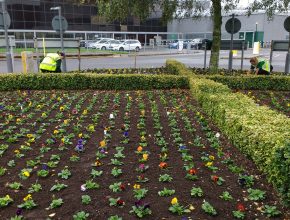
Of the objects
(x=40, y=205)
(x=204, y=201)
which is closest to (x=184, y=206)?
(x=204, y=201)

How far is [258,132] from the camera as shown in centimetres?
439

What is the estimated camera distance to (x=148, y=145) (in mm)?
5418

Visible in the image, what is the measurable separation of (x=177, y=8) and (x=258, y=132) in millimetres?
9252

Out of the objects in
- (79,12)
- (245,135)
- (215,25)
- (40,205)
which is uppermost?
(79,12)

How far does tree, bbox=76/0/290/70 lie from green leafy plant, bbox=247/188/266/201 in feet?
26.5

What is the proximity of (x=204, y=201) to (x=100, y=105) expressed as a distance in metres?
5.15

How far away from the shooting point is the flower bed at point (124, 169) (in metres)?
3.53

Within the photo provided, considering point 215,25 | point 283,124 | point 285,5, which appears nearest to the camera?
point 283,124

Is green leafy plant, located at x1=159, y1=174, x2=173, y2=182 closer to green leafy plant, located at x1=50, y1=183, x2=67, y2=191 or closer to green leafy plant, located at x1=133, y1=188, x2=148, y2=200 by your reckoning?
green leafy plant, located at x1=133, y1=188, x2=148, y2=200

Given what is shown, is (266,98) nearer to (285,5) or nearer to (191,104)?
(191,104)

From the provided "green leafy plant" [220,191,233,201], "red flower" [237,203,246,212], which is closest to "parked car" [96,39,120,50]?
"green leafy plant" [220,191,233,201]

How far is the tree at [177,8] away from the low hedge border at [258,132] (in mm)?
4896

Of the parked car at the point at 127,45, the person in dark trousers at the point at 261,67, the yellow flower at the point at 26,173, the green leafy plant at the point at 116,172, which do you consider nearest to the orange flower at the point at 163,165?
the green leafy plant at the point at 116,172

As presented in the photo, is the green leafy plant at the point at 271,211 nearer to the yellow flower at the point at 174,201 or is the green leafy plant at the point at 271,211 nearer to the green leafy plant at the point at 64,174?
the yellow flower at the point at 174,201
